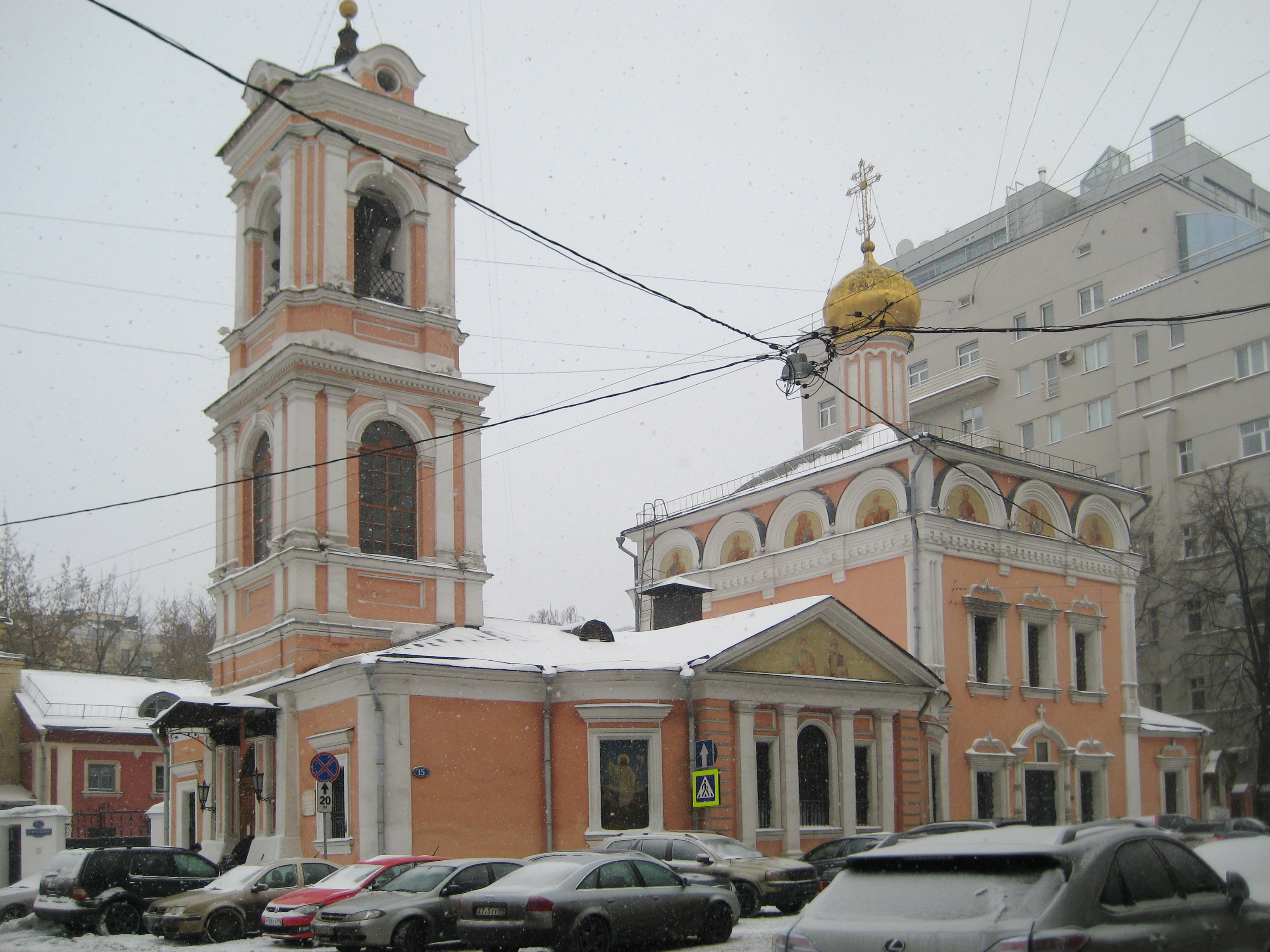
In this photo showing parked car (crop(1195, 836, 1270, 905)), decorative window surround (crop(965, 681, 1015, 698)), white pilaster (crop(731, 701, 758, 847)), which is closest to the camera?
parked car (crop(1195, 836, 1270, 905))

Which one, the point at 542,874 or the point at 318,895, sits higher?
the point at 542,874

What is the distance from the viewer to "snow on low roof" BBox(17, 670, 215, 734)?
39438 millimetres

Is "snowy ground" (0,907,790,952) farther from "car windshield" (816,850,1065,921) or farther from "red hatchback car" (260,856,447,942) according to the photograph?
"car windshield" (816,850,1065,921)

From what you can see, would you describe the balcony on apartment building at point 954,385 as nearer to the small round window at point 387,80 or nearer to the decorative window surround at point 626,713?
the small round window at point 387,80

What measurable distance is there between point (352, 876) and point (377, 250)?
1547cm

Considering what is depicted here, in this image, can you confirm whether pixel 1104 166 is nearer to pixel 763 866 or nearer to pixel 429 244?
pixel 429 244

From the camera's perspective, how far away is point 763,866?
18.4 m

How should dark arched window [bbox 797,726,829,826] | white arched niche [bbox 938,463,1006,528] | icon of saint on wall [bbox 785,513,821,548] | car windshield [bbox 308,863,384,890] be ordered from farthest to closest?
icon of saint on wall [bbox 785,513,821,548], white arched niche [bbox 938,463,1006,528], dark arched window [bbox 797,726,829,826], car windshield [bbox 308,863,384,890]

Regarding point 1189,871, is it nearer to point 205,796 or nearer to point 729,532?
point 205,796

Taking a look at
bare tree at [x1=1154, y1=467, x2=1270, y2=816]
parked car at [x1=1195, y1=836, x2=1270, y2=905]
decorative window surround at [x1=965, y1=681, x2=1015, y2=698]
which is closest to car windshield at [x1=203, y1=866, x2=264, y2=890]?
parked car at [x1=1195, y1=836, x2=1270, y2=905]

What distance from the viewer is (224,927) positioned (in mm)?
17219

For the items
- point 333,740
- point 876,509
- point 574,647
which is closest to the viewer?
point 333,740

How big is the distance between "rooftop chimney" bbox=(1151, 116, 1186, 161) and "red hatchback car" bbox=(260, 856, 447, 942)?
43625 millimetres

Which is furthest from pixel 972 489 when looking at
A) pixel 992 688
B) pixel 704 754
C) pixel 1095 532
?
pixel 704 754
